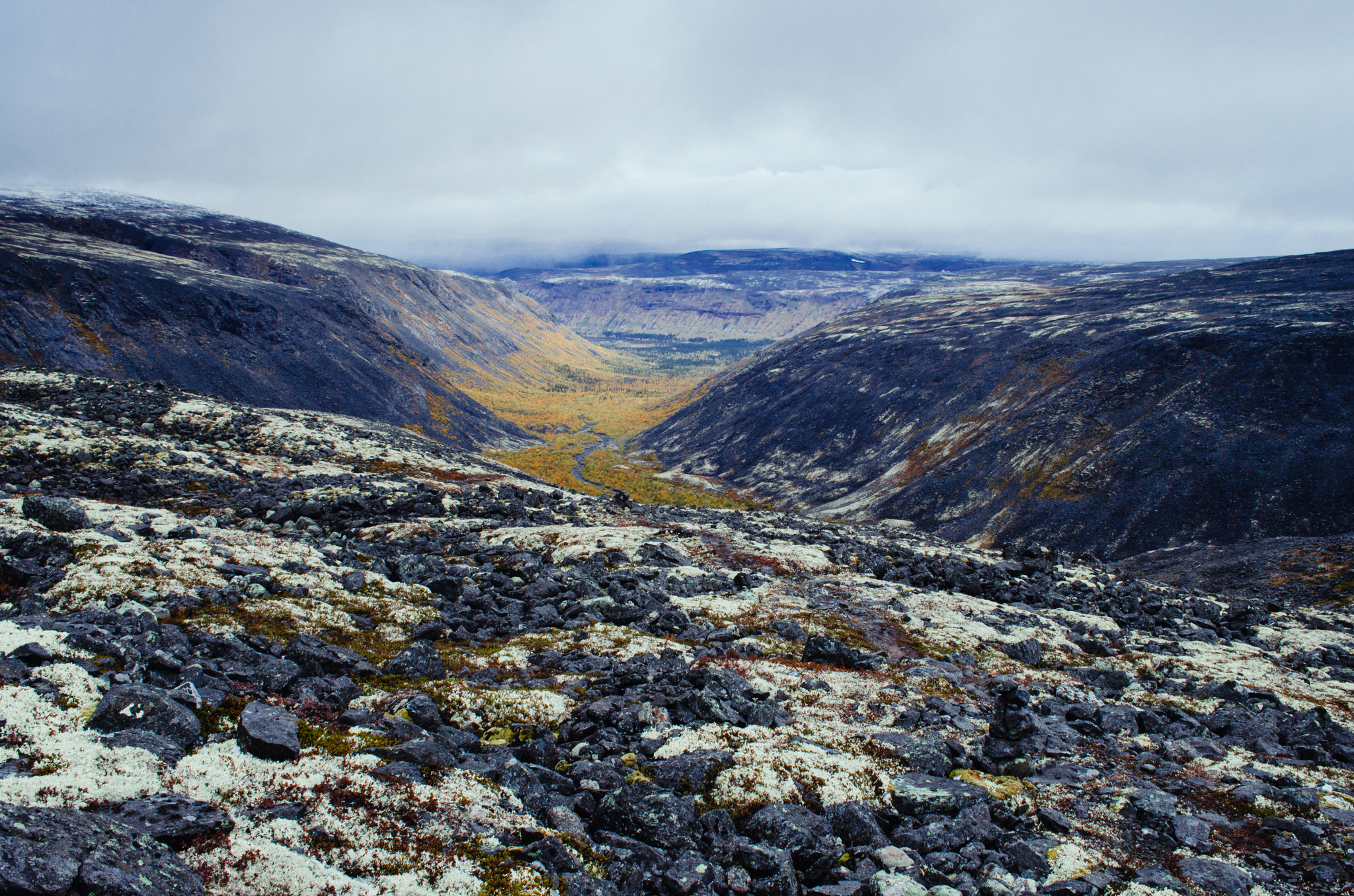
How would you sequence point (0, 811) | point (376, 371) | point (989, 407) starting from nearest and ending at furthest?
point (0, 811) < point (989, 407) < point (376, 371)

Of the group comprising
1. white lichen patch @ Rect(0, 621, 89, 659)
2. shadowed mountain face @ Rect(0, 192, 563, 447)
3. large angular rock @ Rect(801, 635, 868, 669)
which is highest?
shadowed mountain face @ Rect(0, 192, 563, 447)

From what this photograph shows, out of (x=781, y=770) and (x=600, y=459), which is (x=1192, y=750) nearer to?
(x=781, y=770)

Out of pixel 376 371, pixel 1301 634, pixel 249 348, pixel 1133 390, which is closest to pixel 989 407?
pixel 1133 390

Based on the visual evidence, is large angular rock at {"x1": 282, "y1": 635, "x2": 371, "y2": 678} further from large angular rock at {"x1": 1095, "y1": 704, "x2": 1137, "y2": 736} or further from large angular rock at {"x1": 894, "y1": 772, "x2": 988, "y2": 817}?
large angular rock at {"x1": 1095, "y1": 704, "x2": 1137, "y2": 736}

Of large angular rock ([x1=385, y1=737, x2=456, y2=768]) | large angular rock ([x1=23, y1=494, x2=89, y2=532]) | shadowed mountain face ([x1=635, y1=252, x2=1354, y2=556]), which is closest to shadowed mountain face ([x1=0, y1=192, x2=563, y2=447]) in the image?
shadowed mountain face ([x1=635, y1=252, x2=1354, y2=556])

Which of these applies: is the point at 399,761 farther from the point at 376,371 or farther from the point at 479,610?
the point at 376,371

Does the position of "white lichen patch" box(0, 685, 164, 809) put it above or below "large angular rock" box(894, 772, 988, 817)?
above

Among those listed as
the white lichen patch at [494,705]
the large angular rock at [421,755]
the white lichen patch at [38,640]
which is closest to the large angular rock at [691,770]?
the white lichen patch at [494,705]
